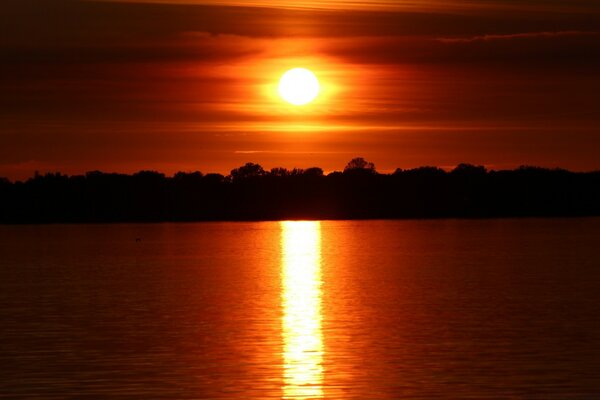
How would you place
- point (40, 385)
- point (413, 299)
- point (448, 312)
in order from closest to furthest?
point (40, 385) → point (448, 312) → point (413, 299)

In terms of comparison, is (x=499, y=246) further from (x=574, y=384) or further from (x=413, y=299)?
(x=574, y=384)

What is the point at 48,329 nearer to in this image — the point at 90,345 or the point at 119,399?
the point at 90,345

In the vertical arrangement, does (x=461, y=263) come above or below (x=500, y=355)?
above

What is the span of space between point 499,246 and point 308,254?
21.1m

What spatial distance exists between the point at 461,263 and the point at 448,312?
125 feet

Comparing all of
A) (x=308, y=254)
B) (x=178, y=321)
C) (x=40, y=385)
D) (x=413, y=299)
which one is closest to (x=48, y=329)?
(x=178, y=321)

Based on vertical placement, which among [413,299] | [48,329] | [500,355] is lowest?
[500,355]

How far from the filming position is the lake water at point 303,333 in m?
29.4

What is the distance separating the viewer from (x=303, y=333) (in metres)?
39.9

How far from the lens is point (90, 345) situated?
36.9 meters

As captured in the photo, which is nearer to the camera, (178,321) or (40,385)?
(40,385)

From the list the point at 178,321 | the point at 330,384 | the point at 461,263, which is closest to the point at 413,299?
the point at 178,321

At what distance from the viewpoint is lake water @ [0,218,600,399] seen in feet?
96.3

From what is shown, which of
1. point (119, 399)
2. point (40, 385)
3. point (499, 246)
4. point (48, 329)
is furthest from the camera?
point (499, 246)
